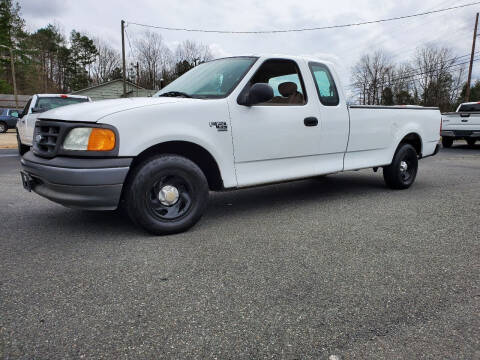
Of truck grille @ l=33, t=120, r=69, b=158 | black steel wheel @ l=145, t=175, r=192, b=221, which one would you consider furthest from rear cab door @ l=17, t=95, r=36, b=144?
black steel wheel @ l=145, t=175, r=192, b=221

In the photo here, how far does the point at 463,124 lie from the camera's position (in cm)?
1420

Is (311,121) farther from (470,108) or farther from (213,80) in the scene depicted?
(470,108)

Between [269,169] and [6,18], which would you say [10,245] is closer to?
[269,169]

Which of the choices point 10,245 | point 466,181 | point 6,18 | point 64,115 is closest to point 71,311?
point 10,245

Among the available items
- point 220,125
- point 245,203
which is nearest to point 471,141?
point 245,203

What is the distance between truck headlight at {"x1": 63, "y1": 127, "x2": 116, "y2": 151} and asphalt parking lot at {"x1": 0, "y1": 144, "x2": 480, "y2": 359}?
0.85 meters

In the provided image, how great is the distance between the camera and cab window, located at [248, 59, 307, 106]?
4344 millimetres

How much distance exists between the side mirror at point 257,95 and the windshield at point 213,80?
19 cm

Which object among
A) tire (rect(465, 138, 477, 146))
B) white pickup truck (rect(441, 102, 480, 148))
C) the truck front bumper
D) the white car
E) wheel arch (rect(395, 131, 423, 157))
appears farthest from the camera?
tire (rect(465, 138, 477, 146))

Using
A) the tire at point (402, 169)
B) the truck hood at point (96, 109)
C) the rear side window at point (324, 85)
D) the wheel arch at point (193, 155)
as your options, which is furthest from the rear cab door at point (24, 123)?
the tire at point (402, 169)

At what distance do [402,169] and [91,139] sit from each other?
4.68 meters

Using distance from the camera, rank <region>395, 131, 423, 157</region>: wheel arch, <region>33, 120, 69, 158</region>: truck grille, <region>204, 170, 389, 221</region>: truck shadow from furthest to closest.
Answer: <region>395, 131, 423, 157</region>: wheel arch < <region>204, 170, 389, 221</region>: truck shadow < <region>33, 120, 69, 158</region>: truck grille

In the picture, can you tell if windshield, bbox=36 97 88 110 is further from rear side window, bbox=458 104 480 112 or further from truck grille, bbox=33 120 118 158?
rear side window, bbox=458 104 480 112

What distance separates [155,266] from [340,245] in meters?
1.58
